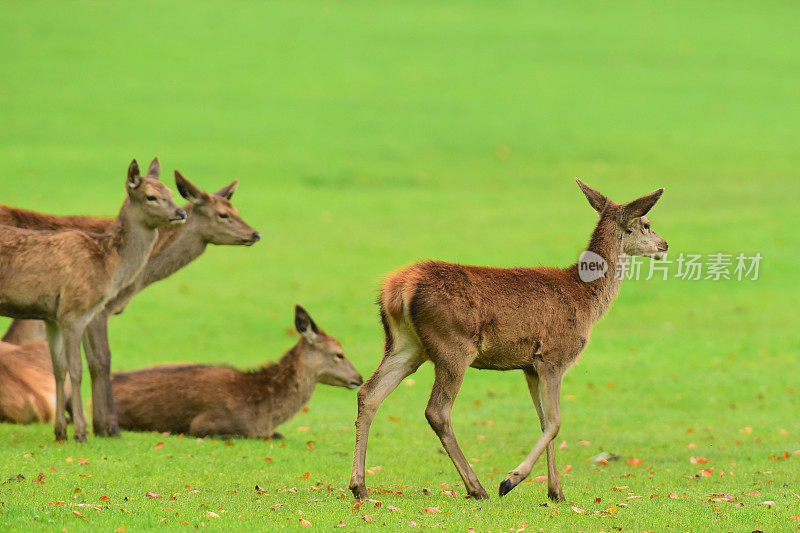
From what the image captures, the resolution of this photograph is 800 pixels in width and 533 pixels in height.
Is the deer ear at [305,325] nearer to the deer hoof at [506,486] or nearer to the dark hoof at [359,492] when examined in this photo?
the dark hoof at [359,492]

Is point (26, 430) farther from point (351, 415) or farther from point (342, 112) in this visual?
point (342, 112)

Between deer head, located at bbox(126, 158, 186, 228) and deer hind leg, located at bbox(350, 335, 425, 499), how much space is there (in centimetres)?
371

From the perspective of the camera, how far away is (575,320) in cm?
952

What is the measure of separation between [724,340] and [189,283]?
1167cm

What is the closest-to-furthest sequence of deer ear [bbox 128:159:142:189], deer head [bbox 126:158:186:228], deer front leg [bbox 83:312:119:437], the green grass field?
the green grass field
deer ear [bbox 128:159:142:189]
deer head [bbox 126:158:186:228]
deer front leg [bbox 83:312:119:437]

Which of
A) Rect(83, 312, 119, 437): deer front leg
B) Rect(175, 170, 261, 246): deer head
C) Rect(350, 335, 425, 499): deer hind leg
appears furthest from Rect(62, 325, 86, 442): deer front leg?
Rect(350, 335, 425, 499): deer hind leg

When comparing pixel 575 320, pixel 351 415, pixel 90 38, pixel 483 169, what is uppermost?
pixel 90 38

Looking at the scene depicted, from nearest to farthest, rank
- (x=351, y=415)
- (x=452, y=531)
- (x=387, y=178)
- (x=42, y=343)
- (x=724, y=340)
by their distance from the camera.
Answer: (x=452, y=531) < (x=42, y=343) < (x=351, y=415) < (x=724, y=340) < (x=387, y=178)

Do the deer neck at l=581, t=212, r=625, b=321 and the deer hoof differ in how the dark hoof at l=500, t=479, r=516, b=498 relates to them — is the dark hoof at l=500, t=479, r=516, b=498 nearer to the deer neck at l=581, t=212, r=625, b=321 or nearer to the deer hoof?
the deer hoof

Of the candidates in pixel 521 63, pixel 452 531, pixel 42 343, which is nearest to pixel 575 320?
pixel 452 531

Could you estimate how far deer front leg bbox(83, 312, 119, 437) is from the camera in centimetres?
1216

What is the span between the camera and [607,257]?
33.1 feet

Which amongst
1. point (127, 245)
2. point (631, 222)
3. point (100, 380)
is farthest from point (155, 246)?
Result: point (631, 222)

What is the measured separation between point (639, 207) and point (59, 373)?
20.6 ft
